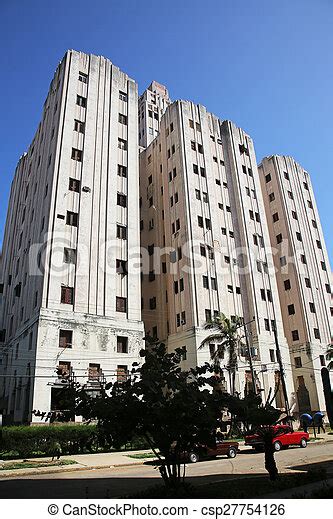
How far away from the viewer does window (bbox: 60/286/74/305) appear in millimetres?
33700

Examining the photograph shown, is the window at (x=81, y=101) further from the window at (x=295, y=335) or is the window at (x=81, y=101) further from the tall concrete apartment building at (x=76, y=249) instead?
the window at (x=295, y=335)

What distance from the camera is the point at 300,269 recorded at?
54.7 meters

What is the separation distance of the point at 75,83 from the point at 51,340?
28.9 metres

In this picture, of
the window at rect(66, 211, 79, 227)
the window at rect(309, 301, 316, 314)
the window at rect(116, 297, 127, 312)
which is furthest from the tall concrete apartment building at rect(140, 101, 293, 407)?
the window at rect(66, 211, 79, 227)

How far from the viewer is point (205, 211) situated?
4825 cm

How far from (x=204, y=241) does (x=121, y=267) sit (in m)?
11.6

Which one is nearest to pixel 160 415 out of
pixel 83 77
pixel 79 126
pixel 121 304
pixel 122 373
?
pixel 122 373

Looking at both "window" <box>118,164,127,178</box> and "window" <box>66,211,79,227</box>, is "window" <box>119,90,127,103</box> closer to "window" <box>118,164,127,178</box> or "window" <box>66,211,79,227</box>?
"window" <box>118,164,127,178</box>

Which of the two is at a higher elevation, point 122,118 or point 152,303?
point 122,118

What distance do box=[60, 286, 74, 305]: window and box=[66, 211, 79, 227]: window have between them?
21.4 feet

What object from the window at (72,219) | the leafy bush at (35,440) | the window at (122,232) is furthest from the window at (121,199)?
the leafy bush at (35,440)

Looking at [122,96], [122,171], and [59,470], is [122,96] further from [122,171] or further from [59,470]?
[59,470]

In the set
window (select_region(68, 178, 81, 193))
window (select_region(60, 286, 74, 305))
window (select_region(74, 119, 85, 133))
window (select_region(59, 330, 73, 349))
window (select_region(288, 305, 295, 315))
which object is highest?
window (select_region(74, 119, 85, 133))
